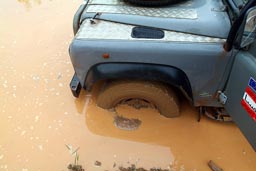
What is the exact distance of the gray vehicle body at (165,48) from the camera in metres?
2.31

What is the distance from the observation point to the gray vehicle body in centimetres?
231

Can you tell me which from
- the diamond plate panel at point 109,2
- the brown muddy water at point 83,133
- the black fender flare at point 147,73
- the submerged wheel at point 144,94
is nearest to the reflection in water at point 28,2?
the brown muddy water at point 83,133

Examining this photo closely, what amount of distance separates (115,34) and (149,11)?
1.37 feet

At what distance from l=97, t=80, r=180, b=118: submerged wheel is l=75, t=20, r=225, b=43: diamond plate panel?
483 millimetres

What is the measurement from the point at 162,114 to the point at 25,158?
1466 millimetres

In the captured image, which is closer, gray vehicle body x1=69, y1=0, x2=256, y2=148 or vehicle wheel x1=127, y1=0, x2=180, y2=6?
gray vehicle body x1=69, y1=0, x2=256, y2=148

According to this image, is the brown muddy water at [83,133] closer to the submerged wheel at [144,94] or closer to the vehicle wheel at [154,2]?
the submerged wheel at [144,94]

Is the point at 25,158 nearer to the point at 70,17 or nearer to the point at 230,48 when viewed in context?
the point at 230,48

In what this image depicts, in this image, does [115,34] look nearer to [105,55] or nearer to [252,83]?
[105,55]

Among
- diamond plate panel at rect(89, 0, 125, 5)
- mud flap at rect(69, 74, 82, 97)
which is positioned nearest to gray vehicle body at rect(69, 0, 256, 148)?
diamond plate panel at rect(89, 0, 125, 5)

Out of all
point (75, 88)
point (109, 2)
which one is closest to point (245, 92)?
point (109, 2)

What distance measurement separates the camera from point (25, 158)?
8.87 feet

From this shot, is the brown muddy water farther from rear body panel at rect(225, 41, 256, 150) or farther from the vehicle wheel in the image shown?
the vehicle wheel

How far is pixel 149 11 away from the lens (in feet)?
8.49
